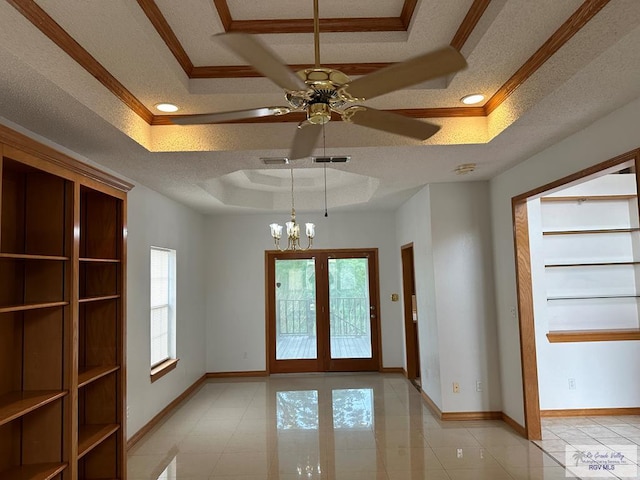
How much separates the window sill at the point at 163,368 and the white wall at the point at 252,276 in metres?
1.43

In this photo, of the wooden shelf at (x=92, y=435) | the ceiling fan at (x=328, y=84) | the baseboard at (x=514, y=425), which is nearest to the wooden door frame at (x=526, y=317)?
the baseboard at (x=514, y=425)

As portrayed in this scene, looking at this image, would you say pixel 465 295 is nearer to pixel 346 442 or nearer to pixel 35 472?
pixel 346 442

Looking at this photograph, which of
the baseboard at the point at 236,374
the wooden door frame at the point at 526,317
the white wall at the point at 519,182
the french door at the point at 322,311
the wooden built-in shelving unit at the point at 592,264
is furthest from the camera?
the french door at the point at 322,311

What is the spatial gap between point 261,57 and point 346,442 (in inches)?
144

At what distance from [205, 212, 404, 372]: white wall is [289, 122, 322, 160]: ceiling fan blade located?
4847mm

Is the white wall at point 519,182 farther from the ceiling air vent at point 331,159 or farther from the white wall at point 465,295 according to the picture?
the ceiling air vent at point 331,159

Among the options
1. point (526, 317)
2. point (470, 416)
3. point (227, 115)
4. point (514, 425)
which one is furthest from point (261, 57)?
point (470, 416)

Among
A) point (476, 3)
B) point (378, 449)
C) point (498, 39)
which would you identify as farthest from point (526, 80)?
point (378, 449)

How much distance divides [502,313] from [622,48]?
118 inches

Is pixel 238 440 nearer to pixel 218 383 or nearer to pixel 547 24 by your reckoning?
pixel 218 383

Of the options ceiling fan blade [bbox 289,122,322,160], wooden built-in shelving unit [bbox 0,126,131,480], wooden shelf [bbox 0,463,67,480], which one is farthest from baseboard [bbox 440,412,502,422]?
ceiling fan blade [bbox 289,122,322,160]

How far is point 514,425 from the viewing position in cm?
420

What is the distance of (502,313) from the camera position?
14.5 feet

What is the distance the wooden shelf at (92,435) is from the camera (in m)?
2.69
